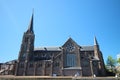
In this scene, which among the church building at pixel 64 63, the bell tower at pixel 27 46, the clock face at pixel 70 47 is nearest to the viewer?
the church building at pixel 64 63

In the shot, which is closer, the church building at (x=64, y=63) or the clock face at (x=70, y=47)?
the church building at (x=64, y=63)

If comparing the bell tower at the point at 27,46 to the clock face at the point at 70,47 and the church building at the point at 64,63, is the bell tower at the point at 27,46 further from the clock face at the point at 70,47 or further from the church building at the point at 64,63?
the clock face at the point at 70,47

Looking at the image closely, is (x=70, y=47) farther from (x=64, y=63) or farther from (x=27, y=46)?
(x=27, y=46)

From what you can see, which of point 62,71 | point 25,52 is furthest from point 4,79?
point 25,52

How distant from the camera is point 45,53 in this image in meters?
64.7

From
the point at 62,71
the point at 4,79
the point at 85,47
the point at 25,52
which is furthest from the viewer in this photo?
the point at 85,47

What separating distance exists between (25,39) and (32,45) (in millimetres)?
4191

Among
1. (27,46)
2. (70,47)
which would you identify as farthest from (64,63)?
(27,46)

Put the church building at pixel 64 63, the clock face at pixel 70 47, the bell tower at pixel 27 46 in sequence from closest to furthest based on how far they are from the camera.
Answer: the church building at pixel 64 63, the clock face at pixel 70 47, the bell tower at pixel 27 46

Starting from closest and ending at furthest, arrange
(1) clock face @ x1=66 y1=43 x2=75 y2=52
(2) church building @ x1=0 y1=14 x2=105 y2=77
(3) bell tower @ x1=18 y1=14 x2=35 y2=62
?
(2) church building @ x1=0 y1=14 x2=105 y2=77, (1) clock face @ x1=66 y1=43 x2=75 y2=52, (3) bell tower @ x1=18 y1=14 x2=35 y2=62

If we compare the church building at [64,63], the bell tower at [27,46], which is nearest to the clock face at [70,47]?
the church building at [64,63]

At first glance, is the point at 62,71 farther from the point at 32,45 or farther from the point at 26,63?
the point at 32,45

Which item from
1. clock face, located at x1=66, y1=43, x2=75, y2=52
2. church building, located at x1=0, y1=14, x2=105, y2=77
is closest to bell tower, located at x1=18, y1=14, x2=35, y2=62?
church building, located at x1=0, y1=14, x2=105, y2=77

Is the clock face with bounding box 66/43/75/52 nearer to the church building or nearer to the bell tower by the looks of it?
the church building
